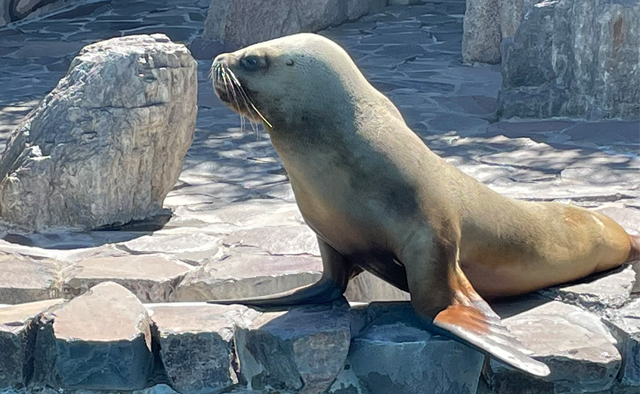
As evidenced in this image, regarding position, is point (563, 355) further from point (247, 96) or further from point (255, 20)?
point (255, 20)

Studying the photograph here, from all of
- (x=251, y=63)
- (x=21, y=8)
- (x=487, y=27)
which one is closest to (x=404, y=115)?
(x=487, y=27)

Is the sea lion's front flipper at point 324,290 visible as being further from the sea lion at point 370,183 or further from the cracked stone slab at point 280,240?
the cracked stone slab at point 280,240

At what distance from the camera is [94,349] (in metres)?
3.49

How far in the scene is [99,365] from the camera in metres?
3.50

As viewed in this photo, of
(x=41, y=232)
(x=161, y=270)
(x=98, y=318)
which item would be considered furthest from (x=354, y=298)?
(x=41, y=232)

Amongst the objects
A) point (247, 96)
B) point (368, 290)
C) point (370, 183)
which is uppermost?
point (247, 96)

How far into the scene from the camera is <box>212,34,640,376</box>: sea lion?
349cm

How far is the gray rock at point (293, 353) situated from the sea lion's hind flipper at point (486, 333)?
339mm

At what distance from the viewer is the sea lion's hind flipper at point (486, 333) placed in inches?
126

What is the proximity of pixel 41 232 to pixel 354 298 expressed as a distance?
6.26ft

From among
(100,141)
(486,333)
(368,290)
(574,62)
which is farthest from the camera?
(574,62)

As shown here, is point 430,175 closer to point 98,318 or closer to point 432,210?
Answer: point 432,210

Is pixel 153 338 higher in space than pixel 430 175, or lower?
lower

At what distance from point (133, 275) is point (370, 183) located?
1.38 metres
